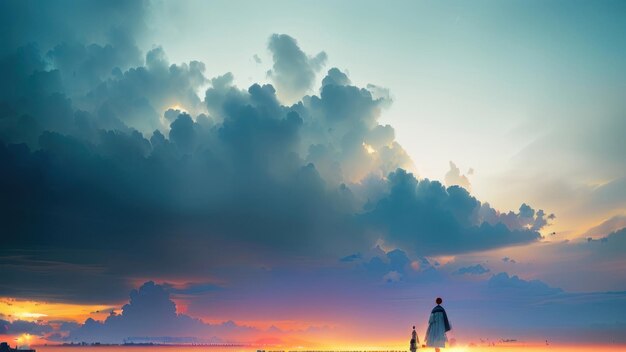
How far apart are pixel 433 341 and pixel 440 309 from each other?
6.71ft

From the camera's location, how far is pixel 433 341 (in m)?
34.6

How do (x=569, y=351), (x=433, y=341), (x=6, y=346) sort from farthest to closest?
(x=6, y=346) → (x=569, y=351) → (x=433, y=341)

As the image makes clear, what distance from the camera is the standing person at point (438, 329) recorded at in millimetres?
34375

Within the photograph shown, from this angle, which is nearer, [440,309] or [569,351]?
[440,309]

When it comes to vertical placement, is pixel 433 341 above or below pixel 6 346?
below

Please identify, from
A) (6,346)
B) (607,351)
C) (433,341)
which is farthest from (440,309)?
(6,346)

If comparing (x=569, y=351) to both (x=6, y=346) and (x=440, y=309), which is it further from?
(x=6, y=346)

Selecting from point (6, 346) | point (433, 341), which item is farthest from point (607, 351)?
point (6, 346)

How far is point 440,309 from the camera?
34688mm

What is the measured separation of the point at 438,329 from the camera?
34500 mm

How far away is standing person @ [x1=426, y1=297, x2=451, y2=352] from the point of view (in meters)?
34.4

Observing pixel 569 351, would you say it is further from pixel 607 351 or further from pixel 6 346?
pixel 6 346

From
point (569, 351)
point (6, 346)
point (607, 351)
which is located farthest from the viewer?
point (6, 346)

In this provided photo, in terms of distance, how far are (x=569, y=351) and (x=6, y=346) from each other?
160 m
